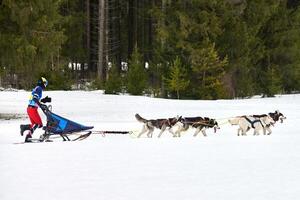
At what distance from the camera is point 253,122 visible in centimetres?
1363

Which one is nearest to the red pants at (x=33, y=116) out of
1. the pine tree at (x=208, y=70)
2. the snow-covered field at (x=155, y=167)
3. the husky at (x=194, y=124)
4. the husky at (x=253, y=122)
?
the snow-covered field at (x=155, y=167)

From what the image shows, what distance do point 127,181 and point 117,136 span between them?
6.22 meters

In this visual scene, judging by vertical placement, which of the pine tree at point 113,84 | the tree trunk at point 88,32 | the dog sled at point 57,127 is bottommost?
the dog sled at point 57,127

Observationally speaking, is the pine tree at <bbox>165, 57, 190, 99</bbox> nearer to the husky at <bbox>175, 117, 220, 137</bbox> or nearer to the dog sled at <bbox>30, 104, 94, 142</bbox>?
the husky at <bbox>175, 117, 220, 137</bbox>

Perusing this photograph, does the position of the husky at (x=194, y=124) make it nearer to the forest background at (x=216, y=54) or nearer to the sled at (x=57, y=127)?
the sled at (x=57, y=127)

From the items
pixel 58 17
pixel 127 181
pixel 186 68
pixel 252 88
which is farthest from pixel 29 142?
pixel 252 88

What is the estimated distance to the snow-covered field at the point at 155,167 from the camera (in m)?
7.13

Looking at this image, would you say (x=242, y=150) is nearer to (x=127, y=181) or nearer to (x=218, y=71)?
(x=127, y=181)

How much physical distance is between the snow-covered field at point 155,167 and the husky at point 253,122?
0.28 metres

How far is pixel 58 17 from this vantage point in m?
21.1

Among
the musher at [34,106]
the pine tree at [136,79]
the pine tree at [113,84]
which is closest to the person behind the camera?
the musher at [34,106]

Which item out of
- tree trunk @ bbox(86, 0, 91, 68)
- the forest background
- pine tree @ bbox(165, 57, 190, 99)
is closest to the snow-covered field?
the forest background

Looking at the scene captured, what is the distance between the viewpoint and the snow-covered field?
7126 millimetres

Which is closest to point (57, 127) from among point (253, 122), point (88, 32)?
point (253, 122)
